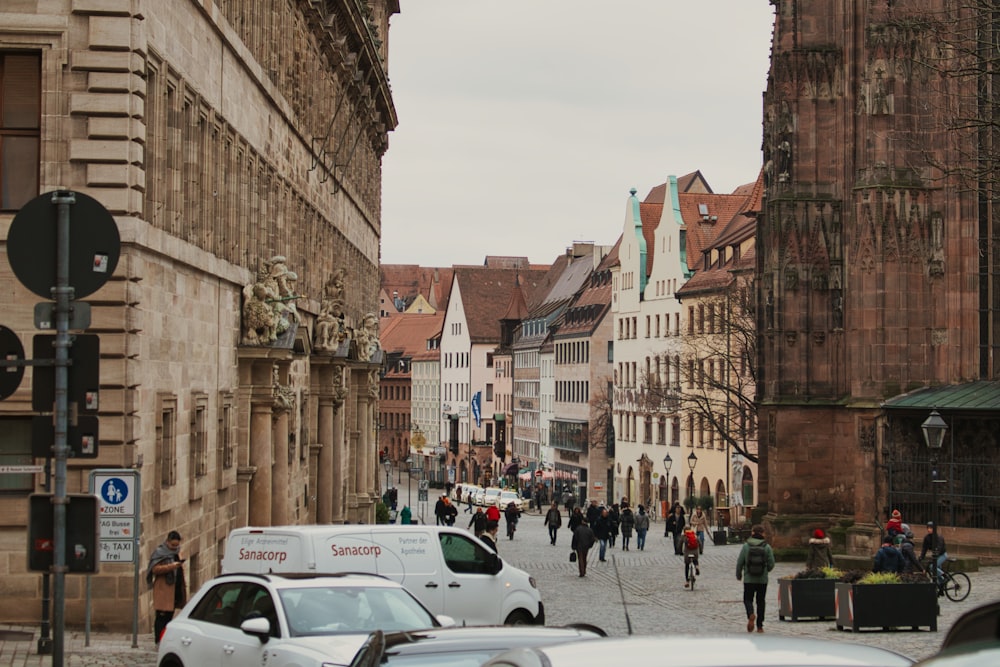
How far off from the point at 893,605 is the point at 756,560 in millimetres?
1902

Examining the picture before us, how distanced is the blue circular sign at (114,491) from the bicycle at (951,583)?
53.5 feet

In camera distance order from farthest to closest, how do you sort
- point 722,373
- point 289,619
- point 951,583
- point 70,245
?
point 722,373 < point 951,583 < point 289,619 < point 70,245

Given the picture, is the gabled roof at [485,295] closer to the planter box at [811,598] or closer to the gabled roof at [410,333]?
the gabled roof at [410,333]

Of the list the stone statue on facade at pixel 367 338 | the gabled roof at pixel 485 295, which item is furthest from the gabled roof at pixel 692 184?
the stone statue on facade at pixel 367 338

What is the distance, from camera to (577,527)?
3988 centimetres

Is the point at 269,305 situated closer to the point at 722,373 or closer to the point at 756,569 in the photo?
the point at 756,569

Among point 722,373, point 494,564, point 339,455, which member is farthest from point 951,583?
point 722,373

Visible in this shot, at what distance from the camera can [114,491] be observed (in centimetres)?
1652

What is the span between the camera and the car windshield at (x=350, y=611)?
12.6m

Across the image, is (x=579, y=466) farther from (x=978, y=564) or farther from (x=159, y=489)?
(x=159, y=489)

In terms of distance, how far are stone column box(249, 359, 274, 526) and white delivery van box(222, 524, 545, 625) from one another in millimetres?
11678

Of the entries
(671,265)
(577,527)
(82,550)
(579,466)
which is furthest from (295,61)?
(579,466)

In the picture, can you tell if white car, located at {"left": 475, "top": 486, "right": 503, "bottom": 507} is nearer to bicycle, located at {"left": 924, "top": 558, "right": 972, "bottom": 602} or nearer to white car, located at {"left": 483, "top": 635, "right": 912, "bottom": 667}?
bicycle, located at {"left": 924, "top": 558, "right": 972, "bottom": 602}

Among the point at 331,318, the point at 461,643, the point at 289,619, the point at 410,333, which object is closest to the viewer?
the point at 461,643
